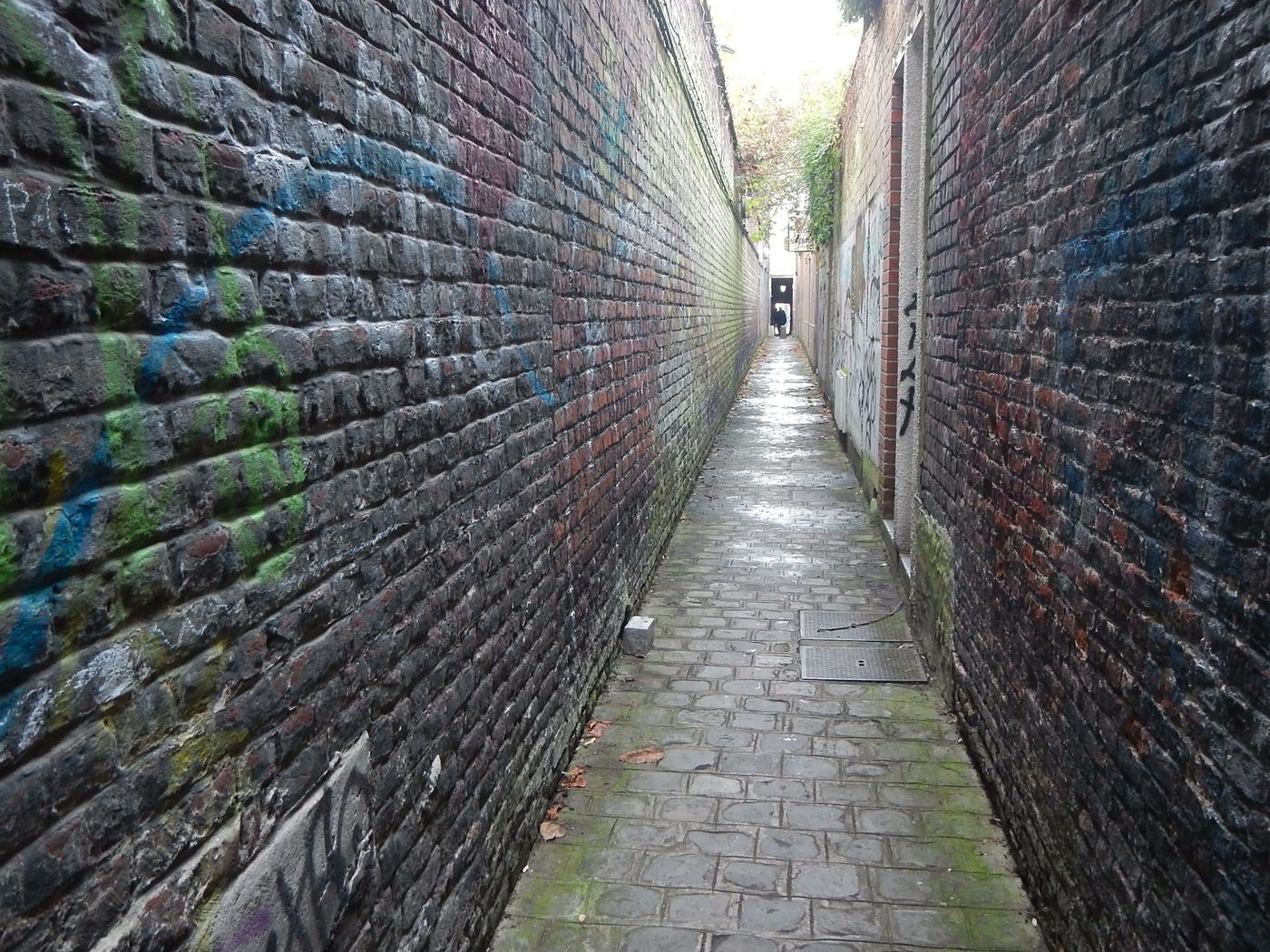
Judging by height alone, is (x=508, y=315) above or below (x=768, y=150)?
below

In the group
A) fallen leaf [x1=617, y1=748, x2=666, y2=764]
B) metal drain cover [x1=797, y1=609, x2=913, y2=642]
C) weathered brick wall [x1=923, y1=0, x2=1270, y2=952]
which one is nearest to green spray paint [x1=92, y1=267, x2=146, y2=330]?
weathered brick wall [x1=923, y1=0, x2=1270, y2=952]

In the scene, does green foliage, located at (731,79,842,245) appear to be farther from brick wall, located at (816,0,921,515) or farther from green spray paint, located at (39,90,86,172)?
green spray paint, located at (39,90,86,172)

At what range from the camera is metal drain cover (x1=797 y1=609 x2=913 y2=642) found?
5.77m

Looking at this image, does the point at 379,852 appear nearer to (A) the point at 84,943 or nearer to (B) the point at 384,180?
(A) the point at 84,943

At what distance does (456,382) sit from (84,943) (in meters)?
1.72

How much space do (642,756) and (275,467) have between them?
290 centimetres

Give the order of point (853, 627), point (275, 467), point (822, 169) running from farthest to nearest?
point (822, 169) → point (853, 627) → point (275, 467)

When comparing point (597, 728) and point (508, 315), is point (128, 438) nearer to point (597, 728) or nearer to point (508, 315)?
point (508, 315)

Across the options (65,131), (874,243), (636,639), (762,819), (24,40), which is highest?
(874,243)

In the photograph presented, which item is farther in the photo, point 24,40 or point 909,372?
point 909,372

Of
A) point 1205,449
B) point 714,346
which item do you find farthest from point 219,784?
point 714,346

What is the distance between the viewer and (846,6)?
26.5 ft

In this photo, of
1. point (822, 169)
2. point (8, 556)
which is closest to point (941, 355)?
point (8, 556)

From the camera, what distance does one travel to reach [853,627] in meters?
5.94
